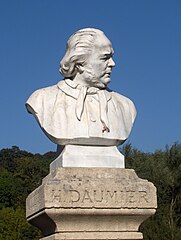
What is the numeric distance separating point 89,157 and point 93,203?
68cm

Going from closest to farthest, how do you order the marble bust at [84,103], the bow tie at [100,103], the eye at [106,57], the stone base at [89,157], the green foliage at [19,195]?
the stone base at [89,157]
the marble bust at [84,103]
the bow tie at [100,103]
the eye at [106,57]
the green foliage at [19,195]

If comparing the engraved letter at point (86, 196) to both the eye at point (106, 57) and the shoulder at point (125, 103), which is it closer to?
the shoulder at point (125, 103)

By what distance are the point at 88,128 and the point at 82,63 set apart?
929mm

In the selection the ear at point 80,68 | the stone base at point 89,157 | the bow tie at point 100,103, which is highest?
the ear at point 80,68

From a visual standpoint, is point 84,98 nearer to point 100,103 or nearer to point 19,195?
point 100,103

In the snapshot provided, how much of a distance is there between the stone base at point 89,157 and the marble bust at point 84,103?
0.23 feet

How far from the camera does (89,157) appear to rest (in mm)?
8117

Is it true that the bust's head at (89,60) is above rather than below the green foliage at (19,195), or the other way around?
below

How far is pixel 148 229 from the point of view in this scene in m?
25.9

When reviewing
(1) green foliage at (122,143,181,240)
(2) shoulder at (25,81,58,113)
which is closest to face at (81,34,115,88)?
(2) shoulder at (25,81,58,113)

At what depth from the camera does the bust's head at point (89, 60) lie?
28.0ft

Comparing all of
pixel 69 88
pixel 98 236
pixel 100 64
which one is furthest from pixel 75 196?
pixel 100 64

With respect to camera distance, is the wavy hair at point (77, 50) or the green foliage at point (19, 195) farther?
the green foliage at point (19, 195)

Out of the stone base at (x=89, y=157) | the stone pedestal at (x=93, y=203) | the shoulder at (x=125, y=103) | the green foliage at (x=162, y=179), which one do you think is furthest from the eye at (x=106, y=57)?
the green foliage at (x=162, y=179)
